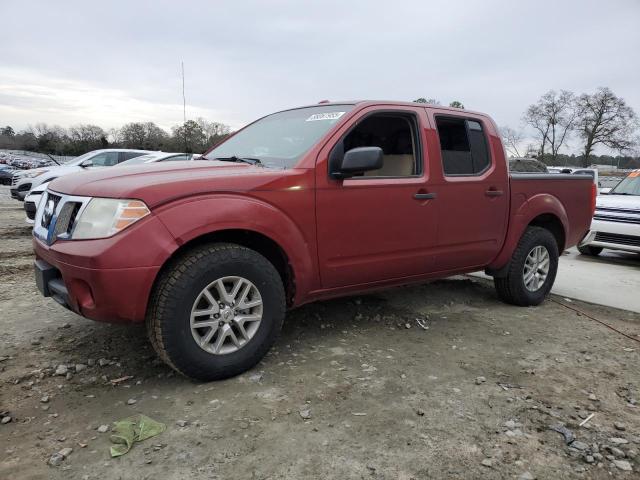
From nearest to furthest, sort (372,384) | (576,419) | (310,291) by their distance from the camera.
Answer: (576,419)
(372,384)
(310,291)

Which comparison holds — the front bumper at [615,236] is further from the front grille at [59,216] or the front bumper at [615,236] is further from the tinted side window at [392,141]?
the front grille at [59,216]

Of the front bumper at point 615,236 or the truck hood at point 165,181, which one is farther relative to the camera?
the front bumper at point 615,236

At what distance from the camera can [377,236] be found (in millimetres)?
3596

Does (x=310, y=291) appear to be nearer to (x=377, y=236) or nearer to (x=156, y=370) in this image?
(x=377, y=236)

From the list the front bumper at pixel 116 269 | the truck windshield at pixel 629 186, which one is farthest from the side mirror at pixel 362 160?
the truck windshield at pixel 629 186

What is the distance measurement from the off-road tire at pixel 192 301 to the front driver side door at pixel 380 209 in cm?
50

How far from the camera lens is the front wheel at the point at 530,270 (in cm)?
468

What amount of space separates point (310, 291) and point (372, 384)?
76 centimetres

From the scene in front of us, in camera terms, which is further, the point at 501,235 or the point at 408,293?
the point at 408,293

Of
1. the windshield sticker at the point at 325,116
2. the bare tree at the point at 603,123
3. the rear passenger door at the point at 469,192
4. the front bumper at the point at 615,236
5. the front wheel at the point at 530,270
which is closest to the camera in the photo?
the windshield sticker at the point at 325,116

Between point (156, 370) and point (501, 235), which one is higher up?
point (501, 235)

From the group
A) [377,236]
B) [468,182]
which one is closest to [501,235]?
[468,182]

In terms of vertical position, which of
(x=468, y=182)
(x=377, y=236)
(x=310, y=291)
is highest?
(x=468, y=182)

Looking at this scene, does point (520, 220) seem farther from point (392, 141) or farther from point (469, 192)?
point (392, 141)
